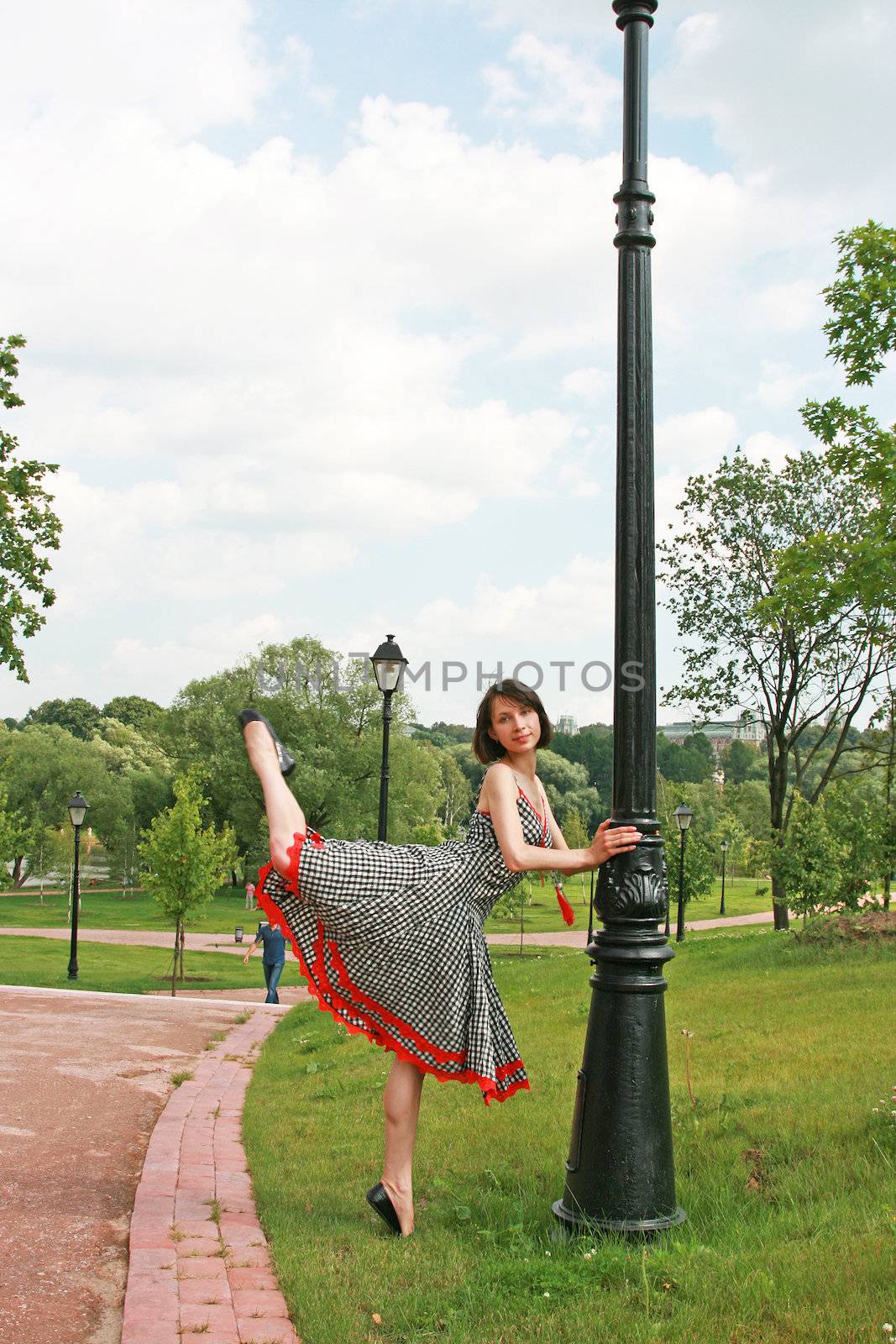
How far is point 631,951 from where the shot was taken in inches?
151

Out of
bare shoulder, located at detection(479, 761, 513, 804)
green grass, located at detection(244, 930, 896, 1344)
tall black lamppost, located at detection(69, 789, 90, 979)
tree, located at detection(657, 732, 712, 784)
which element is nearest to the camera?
green grass, located at detection(244, 930, 896, 1344)

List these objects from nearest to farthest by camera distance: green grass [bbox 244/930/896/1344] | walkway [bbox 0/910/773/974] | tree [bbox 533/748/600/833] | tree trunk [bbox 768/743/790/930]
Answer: green grass [bbox 244/930/896/1344]
tree trunk [bbox 768/743/790/930]
walkway [bbox 0/910/773/974]
tree [bbox 533/748/600/833]

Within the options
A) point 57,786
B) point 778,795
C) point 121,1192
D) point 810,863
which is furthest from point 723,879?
point 121,1192

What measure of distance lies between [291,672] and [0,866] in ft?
62.3

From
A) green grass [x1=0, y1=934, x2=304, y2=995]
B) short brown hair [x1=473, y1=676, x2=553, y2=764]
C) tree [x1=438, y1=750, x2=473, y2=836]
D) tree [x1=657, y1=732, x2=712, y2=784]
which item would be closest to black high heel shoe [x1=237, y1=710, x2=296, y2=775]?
short brown hair [x1=473, y1=676, x2=553, y2=764]

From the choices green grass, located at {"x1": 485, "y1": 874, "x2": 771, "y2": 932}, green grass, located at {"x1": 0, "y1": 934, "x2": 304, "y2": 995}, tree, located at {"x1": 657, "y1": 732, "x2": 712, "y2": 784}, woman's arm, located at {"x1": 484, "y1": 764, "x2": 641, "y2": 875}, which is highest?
tree, located at {"x1": 657, "y1": 732, "x2": 712, "y2": 784}

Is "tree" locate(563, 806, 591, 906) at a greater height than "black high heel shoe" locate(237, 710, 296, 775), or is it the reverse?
"black high heel shoe" locate(237, 710, 296, 775)

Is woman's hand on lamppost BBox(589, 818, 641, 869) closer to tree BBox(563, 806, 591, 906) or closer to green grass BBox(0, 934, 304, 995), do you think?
green grass BBox(0, 934, 304, 995)

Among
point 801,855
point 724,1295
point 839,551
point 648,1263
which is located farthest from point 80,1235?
point 801,855

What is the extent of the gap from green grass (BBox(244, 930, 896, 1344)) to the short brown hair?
166cm

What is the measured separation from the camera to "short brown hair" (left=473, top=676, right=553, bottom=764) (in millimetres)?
4168

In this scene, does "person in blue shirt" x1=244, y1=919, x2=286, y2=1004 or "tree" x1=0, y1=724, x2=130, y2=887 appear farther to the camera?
"tree" x1=0, y1=724, x2=130, y2=887

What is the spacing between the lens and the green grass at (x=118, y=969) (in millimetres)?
20703

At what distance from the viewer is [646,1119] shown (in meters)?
3.84
